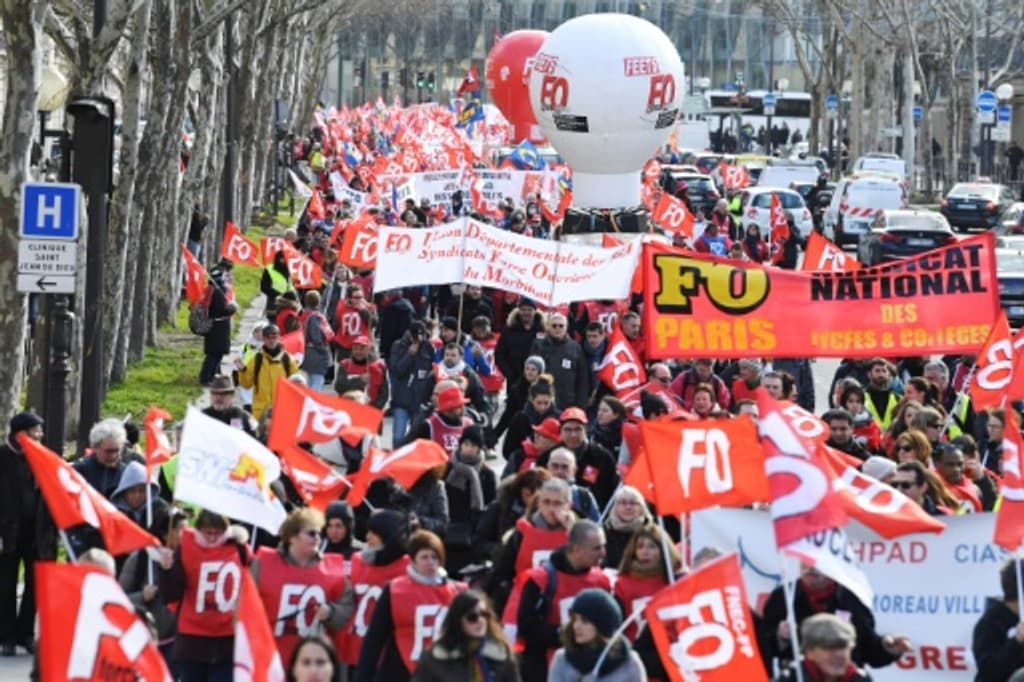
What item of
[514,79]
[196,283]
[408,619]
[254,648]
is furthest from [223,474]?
[514,79]

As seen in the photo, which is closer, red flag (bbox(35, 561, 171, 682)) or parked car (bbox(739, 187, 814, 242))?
red flag (bbox(35, 561, 171, 682))

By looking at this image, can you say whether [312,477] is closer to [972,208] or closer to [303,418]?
[303,418]

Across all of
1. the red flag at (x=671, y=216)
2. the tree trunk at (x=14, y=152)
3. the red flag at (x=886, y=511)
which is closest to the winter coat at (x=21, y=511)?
the red flag at (x=886, y=511)

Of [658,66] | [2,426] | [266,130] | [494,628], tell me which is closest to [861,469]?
[494,628]

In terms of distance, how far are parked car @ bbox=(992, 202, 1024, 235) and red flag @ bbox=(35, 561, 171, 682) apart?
3754cm

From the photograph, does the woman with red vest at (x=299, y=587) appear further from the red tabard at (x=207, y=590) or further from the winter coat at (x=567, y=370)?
the winter coat at (x=567, y=370)

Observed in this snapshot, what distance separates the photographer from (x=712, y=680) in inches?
376

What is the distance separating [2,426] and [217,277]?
904 cm

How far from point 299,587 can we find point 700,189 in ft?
149

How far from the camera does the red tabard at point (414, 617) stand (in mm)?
10359

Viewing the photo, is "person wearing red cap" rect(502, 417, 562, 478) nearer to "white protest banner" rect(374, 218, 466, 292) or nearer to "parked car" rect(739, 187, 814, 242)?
"white protest banner" rect(374, 218, 466, 292)

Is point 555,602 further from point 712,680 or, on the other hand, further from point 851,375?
point 851,375

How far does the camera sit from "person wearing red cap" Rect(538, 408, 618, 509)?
14180 millimetres

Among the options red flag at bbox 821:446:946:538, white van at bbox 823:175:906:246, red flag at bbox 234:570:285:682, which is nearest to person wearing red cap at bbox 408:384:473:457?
red flag at bbox 821:446:946:538
